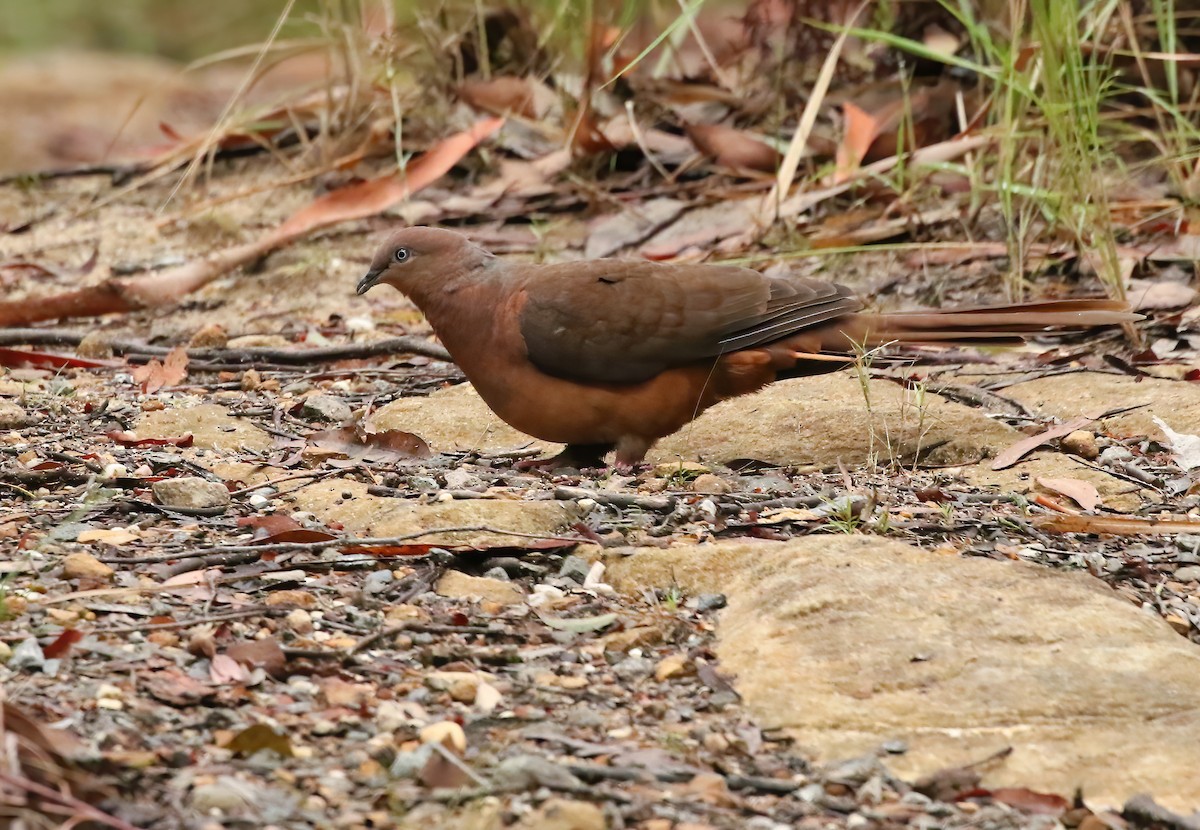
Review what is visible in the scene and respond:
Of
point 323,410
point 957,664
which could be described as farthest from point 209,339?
point 957,664

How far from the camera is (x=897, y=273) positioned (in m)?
6.62

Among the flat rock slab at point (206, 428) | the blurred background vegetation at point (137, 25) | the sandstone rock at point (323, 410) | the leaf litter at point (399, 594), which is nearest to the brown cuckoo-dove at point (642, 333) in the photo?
the leaf litter at point (399, 594)

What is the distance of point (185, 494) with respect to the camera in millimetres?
3793

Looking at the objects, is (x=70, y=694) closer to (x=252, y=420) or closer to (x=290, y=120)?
(x=252, y=420)

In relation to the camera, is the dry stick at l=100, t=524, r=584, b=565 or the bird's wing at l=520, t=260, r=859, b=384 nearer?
the dry stick at l=100, t=524, r=584, b=565

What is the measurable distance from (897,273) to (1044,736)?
4.12 meters

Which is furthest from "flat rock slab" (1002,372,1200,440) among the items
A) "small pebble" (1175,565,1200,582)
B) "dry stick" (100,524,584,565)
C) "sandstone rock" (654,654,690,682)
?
"sandstone rock" (654,654,690,682)

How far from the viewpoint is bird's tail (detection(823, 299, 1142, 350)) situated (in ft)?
15.4

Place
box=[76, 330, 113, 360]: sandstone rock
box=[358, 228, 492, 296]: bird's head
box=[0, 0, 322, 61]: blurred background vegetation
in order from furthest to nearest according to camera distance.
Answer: box=[0, 0, 322, 61]: blurred background vegetation < box=[76, 330, 113, 360]: sandstone rock < box=[358, 228, 492, 296]: bird's head

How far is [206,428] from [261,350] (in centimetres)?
107

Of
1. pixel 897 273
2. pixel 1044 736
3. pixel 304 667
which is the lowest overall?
pixel 897 273

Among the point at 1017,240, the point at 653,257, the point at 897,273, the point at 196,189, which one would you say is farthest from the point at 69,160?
the point at 1017,240

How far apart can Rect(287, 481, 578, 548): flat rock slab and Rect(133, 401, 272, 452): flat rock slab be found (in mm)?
896

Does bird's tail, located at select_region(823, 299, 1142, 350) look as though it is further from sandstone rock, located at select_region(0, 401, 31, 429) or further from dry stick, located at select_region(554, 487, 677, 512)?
sandstone rock, located at select_region(0, 401, 31, 429)
